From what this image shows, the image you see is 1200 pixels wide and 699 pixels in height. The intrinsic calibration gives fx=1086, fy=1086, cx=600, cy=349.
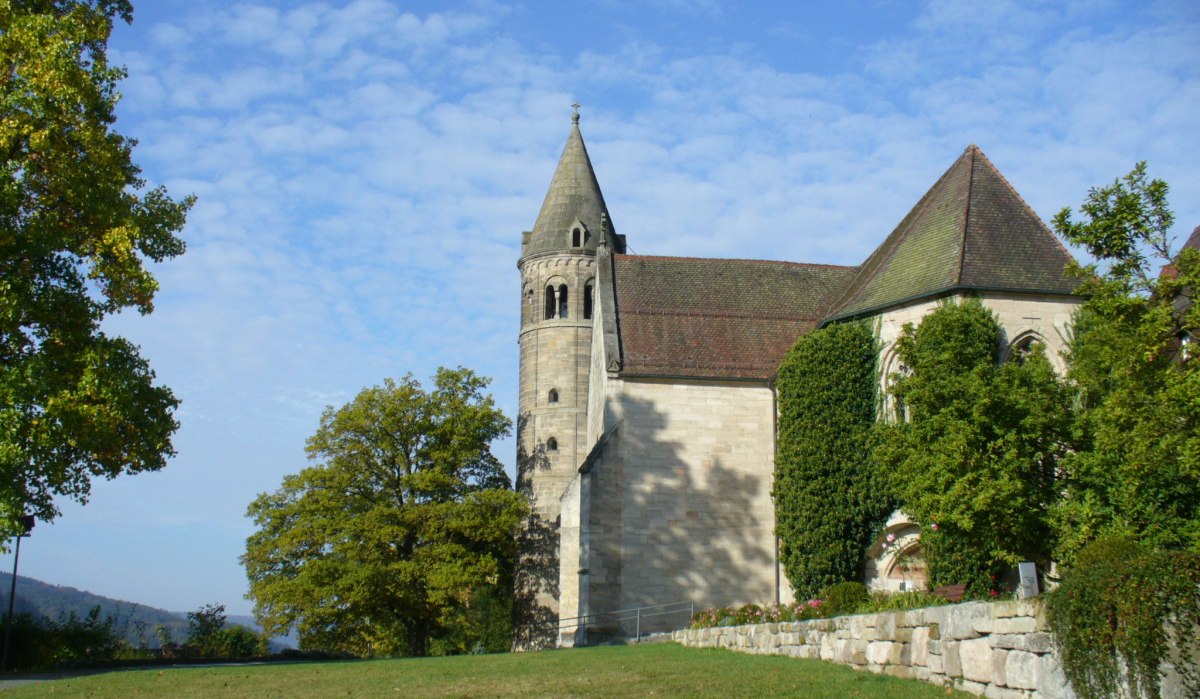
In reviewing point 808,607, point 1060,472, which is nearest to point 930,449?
point 1060,472

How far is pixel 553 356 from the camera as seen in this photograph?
137 feet

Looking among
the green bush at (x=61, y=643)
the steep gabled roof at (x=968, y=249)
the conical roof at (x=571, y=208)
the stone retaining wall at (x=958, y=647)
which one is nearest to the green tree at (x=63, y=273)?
the green bush at (x=61, y=643)

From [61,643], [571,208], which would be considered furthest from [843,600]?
[571,208]

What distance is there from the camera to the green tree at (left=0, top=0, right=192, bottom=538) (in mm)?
15242

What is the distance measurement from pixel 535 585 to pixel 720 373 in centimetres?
1201

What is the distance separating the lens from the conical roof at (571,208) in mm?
43156

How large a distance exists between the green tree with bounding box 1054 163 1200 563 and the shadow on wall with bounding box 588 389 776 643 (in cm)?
990

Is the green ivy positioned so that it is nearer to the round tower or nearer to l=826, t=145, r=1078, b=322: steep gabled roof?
l=826, t=145, r=1078, b=322: steep gabled roof

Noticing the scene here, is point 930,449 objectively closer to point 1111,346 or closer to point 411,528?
point 1111,346

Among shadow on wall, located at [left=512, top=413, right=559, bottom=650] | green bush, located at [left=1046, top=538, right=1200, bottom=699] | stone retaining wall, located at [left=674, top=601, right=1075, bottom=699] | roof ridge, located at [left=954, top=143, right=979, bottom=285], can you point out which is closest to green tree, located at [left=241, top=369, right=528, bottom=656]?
shadow on wall, located at [left=512, top=413, right=559, bottom=650]

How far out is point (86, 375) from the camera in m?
15.5

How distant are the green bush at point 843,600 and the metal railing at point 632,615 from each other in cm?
864

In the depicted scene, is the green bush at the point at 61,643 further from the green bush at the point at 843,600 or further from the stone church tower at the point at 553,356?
the stone church tower at the point at 553,356

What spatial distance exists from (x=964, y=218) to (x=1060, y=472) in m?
7.13
